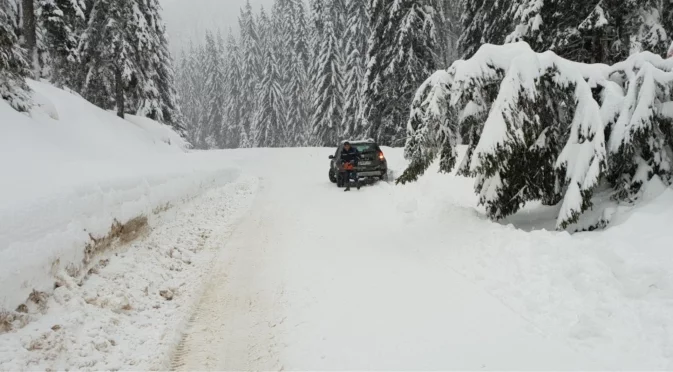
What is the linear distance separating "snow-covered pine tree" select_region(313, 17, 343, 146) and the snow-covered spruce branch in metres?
33.1

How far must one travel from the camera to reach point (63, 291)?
4.66 m

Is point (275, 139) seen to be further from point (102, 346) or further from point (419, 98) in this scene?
point (102, 346)

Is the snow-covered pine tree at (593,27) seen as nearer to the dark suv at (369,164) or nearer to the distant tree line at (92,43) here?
the dark suv at (369,164)

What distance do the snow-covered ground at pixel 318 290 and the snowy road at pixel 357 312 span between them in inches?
0.8

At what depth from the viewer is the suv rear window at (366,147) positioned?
15.6 meters

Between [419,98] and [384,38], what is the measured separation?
1911 centimetres

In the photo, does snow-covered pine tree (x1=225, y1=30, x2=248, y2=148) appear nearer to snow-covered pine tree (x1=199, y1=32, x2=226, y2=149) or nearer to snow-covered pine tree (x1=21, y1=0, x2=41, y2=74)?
snow-covered pine tree (x1=199, y1=32, x2=226, y2=149)

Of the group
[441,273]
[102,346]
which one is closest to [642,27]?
[441,273]

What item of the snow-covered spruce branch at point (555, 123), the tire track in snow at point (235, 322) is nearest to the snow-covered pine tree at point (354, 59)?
the snow-covered spruce branch at point (555, 123)

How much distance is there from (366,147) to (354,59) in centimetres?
2301

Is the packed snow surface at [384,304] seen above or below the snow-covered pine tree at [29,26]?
below

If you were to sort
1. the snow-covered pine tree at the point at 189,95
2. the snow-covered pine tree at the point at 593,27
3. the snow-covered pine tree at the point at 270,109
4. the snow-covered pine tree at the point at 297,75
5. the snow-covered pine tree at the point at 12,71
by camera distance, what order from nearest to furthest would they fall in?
the snow-covered pine tree at the point at 12,71
the snow-covered pine tree at the point at 593,27
the snow-covered pine tree at the point at 270,109
the snow-covered pine tree at the point at 297,75
the snow-covered pine tree at the point at 189,95

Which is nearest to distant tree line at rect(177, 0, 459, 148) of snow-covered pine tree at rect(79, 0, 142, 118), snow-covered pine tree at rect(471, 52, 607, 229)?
snow-covered pine tree at rect(471, 52, 607, 229)

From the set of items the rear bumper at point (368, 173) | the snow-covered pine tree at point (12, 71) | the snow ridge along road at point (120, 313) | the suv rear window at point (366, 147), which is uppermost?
the snow-covered pine tree at point (12, 71)
